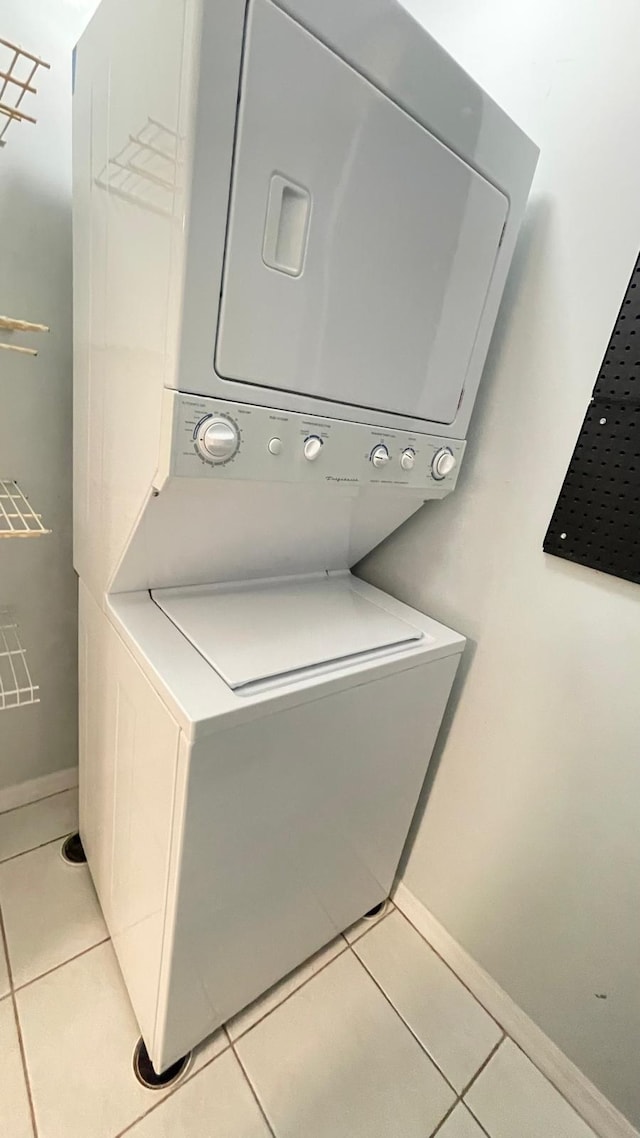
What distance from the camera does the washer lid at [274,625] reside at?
1.11 m

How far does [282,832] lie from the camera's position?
121cm

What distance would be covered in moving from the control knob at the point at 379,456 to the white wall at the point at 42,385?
3.28 ft

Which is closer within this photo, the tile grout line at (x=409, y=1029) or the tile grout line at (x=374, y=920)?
the tile grout line at (x=409, y=1029)

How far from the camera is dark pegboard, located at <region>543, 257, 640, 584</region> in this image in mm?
1133

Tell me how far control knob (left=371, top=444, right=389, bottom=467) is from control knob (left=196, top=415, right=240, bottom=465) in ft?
1.16

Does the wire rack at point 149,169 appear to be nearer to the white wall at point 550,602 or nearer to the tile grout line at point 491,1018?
the white wall at point 550,602

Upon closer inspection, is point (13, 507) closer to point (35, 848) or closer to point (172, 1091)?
point (35, 848)

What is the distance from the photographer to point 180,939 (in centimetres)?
111

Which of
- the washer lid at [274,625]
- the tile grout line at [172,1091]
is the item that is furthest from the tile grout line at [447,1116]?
the washer lid at [274,625]

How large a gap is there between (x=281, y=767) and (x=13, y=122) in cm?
167

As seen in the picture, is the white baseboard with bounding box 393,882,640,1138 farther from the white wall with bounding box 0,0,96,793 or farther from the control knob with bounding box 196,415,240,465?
the control knob with bounding box 196,415,240,465

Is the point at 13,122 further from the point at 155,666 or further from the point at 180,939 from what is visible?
the point at 180,939

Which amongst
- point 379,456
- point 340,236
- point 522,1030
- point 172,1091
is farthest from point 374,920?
point 340,236

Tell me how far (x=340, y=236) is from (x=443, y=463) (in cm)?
59
